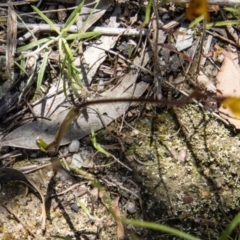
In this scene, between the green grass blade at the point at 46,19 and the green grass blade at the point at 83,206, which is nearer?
the green grass blade at the point at 83,206

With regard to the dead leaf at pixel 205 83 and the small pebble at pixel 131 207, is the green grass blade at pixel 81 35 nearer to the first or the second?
the dead leaf at pixel 205 83

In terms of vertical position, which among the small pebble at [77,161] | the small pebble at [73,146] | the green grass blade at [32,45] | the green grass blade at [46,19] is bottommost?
the small pebble at [77,161]

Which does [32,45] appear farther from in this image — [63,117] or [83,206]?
[83,206]

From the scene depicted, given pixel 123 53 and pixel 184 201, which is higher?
pixel 123 53

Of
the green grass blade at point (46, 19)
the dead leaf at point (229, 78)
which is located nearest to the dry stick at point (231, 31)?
the dead leaf at point (229, 78)

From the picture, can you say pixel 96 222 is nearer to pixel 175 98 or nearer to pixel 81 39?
pixel 175 98

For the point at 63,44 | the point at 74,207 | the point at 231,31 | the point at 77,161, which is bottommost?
the point at 74,207

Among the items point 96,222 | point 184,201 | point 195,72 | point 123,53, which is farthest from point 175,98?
point 96,222

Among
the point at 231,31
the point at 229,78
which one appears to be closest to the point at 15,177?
the point at 229,78

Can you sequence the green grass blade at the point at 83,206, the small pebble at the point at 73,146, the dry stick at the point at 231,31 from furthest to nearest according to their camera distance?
the dry stick at the point at 231,31 < the small pebble at the point at 73,146 < the green grass blade at the point at 83,206

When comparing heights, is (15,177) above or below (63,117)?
below

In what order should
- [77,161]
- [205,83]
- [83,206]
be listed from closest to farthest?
[83,206] < [77,161] < [205,83]
